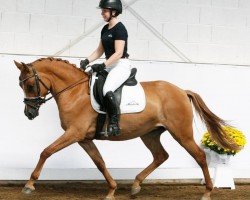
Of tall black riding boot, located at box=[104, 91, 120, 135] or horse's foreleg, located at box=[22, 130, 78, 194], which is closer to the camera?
horse's foreleg, located at box=[22, 130, 78, 194]

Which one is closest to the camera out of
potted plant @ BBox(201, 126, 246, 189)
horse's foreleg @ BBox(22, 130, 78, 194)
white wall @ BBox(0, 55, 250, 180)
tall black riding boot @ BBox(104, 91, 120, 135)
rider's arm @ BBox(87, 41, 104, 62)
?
horse's foreleg @ BBox(22, 130, 78, 194)

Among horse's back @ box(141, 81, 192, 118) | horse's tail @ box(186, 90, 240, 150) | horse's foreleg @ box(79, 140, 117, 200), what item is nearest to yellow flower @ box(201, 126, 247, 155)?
horse's tail @ box(186, 90, 240, 150)

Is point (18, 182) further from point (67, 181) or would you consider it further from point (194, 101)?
point (194, 101)

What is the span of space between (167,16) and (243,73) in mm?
1284

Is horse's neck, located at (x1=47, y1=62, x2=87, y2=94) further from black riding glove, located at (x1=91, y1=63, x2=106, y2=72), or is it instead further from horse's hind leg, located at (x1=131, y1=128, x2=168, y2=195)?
horse's hind leg, located at (x1=131, y1=128, x2=168, y2=195)

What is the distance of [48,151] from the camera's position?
468 cm

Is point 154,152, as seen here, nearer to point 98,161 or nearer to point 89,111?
point 98,161

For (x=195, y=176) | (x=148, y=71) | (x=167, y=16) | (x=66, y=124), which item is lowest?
(x=195, y=176)

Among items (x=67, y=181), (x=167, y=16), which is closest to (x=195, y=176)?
(x=67, y=181)

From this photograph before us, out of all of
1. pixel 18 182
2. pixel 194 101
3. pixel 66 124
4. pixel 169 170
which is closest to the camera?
pixel 66 124

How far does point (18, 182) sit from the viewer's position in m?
5.97

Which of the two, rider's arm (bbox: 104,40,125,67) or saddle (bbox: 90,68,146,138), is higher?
rider's arm (bbox: 104,40,125,67)

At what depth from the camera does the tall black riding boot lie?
4809mm

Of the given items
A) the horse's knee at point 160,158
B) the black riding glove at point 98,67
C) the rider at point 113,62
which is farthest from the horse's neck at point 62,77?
the horse's knee at point 160,158
